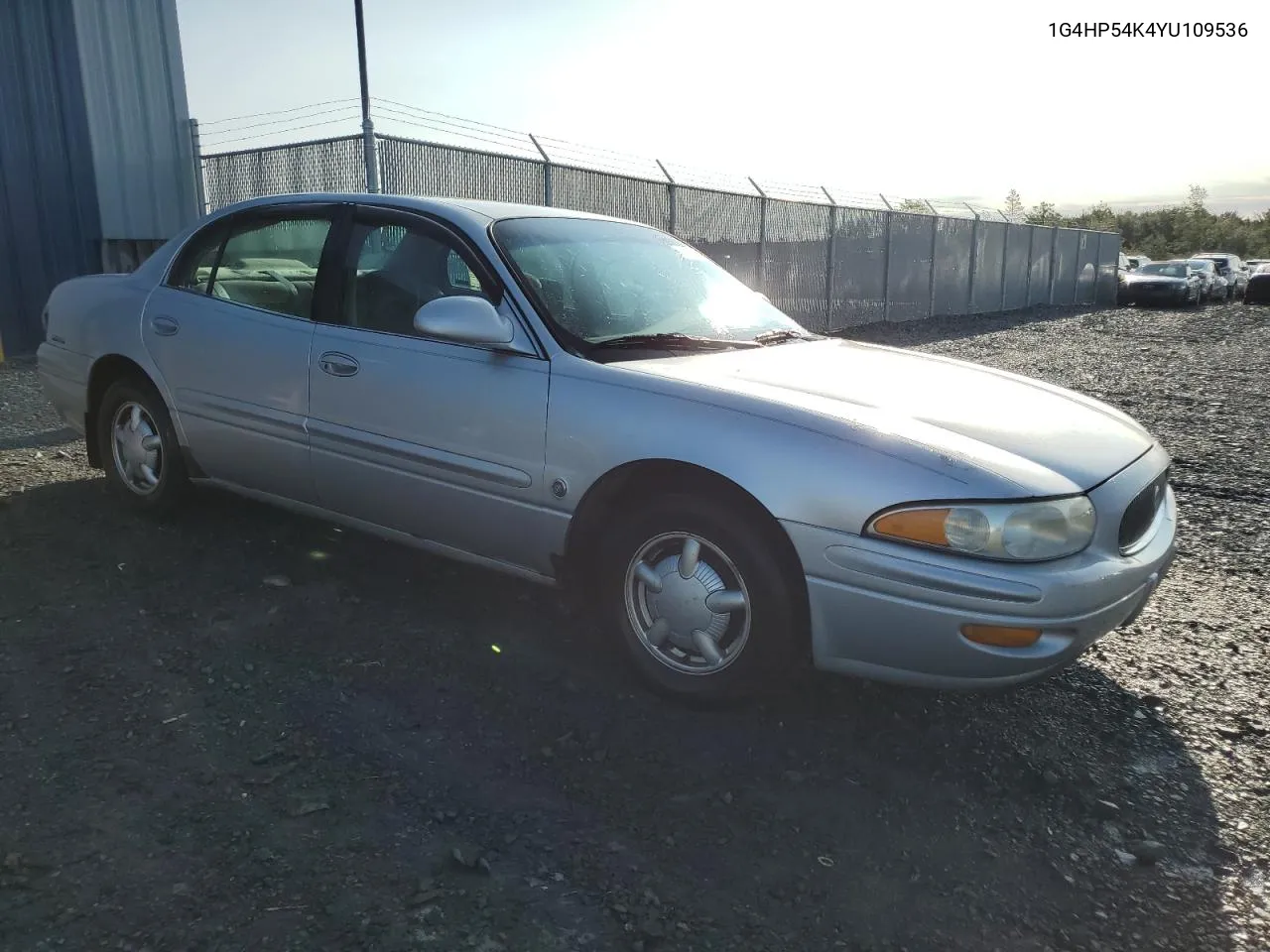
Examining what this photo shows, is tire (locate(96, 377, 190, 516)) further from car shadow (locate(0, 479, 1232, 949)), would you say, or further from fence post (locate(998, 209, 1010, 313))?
fence post (locate(998, 209, 1010, 313))

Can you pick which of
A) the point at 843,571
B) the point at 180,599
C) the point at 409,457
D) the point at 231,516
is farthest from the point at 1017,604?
the point at 231,516

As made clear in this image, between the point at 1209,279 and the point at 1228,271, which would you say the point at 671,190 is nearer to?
the point at 1209,279

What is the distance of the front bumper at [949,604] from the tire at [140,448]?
3.13m

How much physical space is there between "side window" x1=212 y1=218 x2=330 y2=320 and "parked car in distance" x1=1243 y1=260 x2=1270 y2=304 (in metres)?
32.4

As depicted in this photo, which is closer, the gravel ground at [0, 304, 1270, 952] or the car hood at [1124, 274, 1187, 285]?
the gravel ground at [0, 304, 1270, 952]

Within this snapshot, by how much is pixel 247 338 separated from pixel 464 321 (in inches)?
53.6

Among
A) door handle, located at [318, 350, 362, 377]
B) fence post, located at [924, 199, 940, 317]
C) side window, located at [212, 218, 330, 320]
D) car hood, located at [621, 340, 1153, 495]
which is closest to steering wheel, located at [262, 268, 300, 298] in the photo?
side window, located at [212, 218, 330, 320]

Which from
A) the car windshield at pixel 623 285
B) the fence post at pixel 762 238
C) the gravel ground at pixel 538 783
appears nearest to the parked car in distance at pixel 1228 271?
the fence post at pixel 762 238

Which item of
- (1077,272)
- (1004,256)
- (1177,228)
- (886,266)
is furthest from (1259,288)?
(1177,228)

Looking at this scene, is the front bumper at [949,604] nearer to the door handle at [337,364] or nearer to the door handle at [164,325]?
the door handle at [337,364]

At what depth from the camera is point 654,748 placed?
2.95m

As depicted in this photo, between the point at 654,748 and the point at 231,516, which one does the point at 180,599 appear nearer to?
the point at 231,516

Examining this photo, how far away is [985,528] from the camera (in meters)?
2.65

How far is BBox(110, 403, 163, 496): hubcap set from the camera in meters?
4.70
